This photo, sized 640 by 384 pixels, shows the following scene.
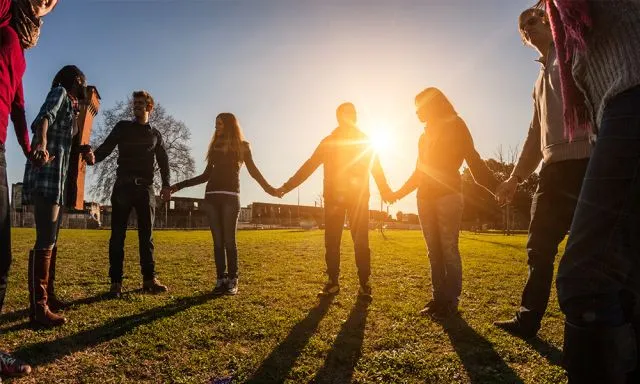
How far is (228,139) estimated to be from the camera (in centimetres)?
628

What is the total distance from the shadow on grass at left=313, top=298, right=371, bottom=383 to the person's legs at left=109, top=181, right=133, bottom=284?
3.19m

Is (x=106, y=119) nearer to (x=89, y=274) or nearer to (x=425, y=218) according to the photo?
(x=89, y=274)

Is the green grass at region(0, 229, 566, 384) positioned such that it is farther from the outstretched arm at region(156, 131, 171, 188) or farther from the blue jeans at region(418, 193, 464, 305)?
the outstretched arm at region(156, 131, 171, 188)

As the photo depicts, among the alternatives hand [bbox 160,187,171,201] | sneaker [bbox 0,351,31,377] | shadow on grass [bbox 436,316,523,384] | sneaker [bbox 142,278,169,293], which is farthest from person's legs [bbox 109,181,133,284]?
shadow on grass [bbox 436,316,523,384]

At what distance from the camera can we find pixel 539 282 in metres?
3.61

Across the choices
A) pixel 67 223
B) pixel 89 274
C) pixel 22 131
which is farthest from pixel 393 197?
pixel 67 223

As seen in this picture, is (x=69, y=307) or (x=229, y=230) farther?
(x=229, y=230)

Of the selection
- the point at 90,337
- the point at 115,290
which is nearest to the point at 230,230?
the point at 115,290

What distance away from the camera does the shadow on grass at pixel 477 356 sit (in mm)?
2807

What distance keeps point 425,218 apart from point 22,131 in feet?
13.4

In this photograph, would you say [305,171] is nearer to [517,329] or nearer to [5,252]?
[517,329]

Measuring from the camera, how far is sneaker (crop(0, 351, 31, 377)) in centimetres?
268

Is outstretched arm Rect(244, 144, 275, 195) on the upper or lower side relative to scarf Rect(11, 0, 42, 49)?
lower

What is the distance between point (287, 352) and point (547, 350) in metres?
2.10
